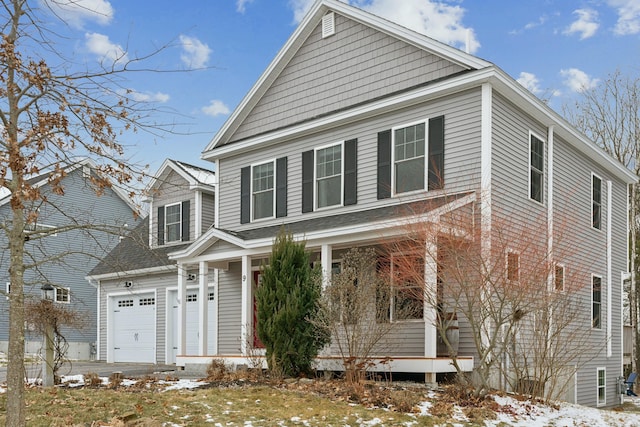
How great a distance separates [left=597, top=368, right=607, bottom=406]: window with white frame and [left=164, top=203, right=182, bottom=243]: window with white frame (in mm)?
12462

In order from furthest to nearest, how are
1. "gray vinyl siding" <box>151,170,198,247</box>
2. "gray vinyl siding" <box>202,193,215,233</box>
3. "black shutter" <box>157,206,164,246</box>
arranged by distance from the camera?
"black shutter" <box>157,206,164,246</box> → "gray vinyl siding" <box>151,170,198,247</box> → "gray vinyl siding" <box>202,193,215,233</box>

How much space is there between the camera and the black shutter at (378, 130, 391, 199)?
48.9 ft

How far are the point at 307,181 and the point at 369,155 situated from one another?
6.19 feet

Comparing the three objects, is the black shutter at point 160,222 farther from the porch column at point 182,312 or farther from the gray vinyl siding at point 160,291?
the porch column at point 182,312

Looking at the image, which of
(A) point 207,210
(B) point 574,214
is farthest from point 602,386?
(A) point 207,210

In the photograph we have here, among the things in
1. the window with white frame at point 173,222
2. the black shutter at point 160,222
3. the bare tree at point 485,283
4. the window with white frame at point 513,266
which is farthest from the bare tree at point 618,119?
the window with white frame at point 513,266

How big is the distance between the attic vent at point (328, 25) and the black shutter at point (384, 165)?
3.25 metres

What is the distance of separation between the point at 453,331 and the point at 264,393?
410cm

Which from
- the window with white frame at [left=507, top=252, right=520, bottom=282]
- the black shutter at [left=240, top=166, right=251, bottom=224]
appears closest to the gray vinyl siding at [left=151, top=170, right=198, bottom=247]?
the black shutter at [left=240, top=166, right=251, bottom=224]

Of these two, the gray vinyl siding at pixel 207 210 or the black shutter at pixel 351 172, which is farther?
the gray vinyl siding at pixel 207 210

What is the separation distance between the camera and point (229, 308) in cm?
1812

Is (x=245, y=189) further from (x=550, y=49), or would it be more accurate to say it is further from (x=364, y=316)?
(x=550, y=49)

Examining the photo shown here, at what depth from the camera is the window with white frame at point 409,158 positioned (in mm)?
14406

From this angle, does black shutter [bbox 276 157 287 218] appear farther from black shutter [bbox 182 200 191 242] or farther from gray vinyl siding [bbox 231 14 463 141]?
black shutter [bbox 182 200 191 242]
